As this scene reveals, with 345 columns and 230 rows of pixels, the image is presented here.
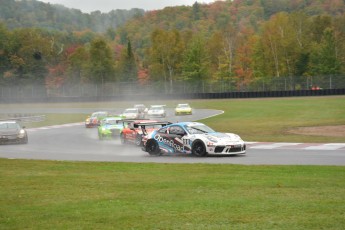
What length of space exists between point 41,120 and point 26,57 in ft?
198

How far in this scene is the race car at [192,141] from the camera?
66.9 ft

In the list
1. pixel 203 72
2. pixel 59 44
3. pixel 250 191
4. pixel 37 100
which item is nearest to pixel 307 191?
pixel 250 191

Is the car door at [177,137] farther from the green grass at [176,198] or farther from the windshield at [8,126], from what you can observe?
the windshield at [8,126]

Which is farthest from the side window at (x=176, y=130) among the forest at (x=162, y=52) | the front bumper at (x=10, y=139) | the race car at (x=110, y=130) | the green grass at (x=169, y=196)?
the forest at (x=162, y=52)

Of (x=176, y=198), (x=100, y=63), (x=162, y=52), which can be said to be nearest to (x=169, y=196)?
(x=176, y=198)

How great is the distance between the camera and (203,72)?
351ft

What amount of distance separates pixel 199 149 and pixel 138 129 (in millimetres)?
6099

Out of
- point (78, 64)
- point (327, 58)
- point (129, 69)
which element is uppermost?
point (78, 64)

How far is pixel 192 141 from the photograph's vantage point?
2102 cm

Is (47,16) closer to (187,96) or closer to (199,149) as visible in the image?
(187,96)

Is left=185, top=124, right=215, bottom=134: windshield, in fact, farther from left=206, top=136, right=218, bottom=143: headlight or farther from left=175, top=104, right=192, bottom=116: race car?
left=175, top=104, right=192, bottom=116: race car

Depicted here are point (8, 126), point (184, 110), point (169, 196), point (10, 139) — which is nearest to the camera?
point (169, 196)

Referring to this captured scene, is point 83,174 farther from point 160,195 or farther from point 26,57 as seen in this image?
point 26,57

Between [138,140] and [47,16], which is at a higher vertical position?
[47,16]
